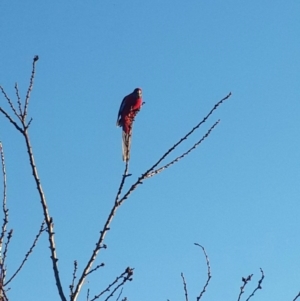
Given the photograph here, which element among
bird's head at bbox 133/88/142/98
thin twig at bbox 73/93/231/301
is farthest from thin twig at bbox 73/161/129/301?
bird's head at bbox 133/88/142/98

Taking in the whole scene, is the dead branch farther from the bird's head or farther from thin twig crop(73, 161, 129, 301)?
the bird's head

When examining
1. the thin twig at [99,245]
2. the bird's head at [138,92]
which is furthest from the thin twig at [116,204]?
the bird's head at [138,92]

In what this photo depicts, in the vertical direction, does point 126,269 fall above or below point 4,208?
below

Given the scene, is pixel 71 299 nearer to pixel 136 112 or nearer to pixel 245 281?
pixel 245 281

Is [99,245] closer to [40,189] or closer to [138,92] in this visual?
[40,189]

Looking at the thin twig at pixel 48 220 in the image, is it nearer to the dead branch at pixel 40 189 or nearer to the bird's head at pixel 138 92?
the dead branch at pixel 40 189

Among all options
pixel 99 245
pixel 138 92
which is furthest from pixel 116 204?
pixel 138 92

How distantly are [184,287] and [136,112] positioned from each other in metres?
1.87

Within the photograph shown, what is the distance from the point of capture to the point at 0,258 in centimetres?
311

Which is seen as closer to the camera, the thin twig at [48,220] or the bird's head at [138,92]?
the thin twig at [48,220]

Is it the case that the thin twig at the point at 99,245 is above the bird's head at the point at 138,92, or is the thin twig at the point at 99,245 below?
below

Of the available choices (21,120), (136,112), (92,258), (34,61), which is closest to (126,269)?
(92,258)

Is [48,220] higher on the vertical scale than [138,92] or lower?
lower

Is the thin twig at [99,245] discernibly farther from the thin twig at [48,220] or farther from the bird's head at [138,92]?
the bird's head at [138,92]
